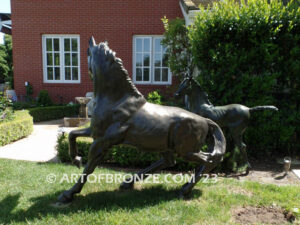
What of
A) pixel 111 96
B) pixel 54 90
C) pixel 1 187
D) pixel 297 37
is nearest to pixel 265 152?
pixel 297 37

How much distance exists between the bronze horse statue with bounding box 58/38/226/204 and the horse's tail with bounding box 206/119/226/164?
0.32 meters

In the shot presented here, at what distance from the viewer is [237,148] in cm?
491

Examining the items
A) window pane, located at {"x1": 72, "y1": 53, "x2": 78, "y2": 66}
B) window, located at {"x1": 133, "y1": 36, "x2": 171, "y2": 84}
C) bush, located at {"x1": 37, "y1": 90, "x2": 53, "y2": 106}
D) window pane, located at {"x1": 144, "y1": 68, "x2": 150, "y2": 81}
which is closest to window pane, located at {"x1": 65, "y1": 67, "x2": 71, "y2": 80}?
window pane, located at {"x1": 72, "y1": 53, "x2": 78, "y2": 66}

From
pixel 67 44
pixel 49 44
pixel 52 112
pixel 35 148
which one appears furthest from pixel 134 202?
pixel 49 44

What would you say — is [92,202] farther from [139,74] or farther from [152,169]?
[139,74]

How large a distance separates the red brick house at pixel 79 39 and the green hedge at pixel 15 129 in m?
5.01

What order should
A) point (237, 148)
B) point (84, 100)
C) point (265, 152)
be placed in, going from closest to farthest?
point (237, 148) → point (265, 152) → point (84, 100)

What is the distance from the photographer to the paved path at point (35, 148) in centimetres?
591

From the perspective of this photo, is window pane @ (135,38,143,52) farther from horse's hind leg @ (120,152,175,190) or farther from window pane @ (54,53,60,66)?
horse's hind leg @ (120,152,175,190)

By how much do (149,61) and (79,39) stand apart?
3.70 meters

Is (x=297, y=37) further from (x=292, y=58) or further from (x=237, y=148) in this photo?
(x=237, y=148)

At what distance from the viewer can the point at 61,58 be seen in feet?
42.5

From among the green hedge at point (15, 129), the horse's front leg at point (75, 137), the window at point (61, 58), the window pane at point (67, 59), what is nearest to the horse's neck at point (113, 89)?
the horse's front leg at point (75, 137)

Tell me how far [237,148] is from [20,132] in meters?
6.32
